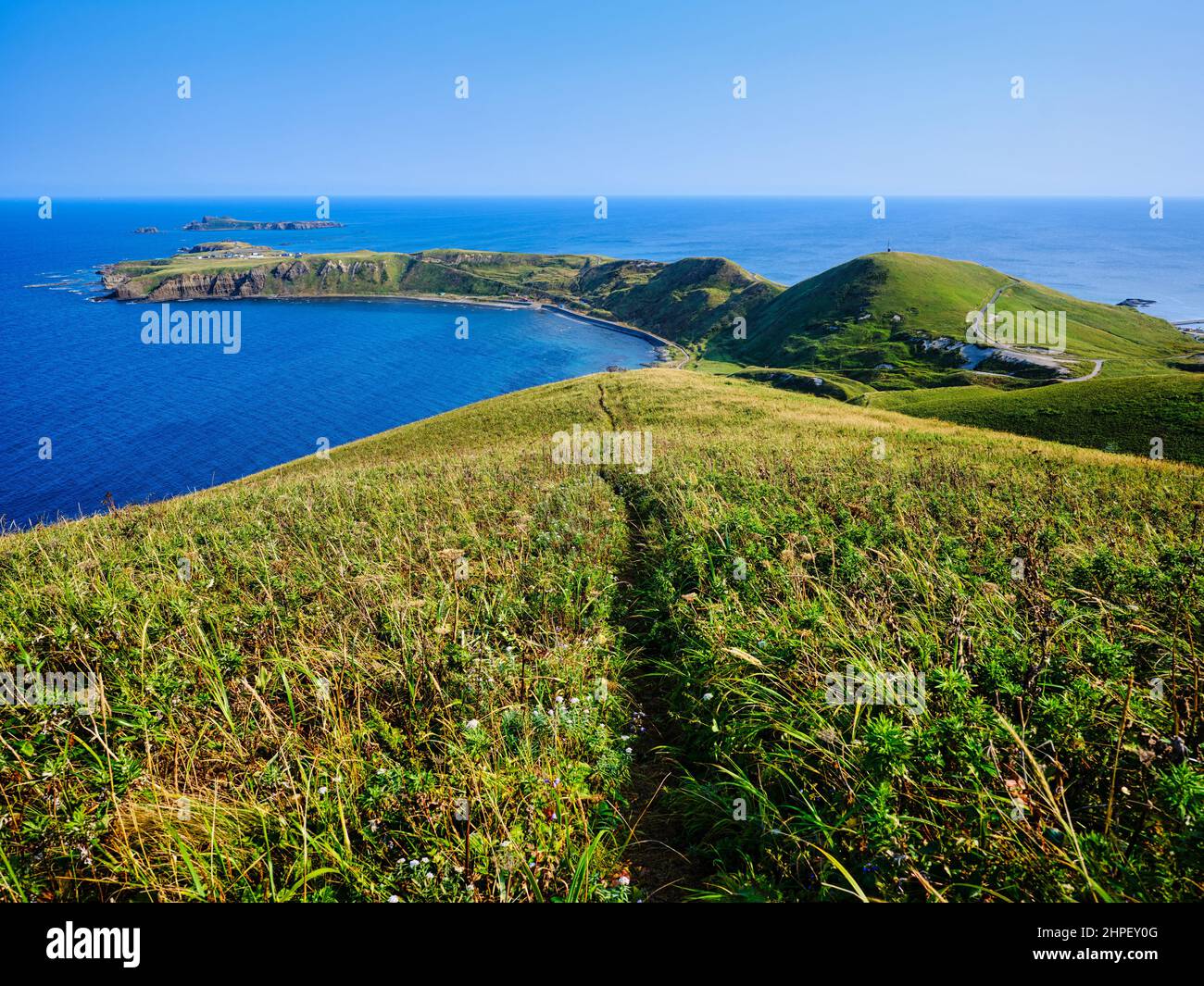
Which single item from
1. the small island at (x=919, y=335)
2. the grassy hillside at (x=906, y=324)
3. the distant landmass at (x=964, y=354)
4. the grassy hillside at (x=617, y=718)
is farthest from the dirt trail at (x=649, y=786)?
the grassy hillside at (x=906, y=324)

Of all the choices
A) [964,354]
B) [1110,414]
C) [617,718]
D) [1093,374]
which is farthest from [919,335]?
[617,718]

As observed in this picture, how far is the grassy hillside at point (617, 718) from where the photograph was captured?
4.11 m

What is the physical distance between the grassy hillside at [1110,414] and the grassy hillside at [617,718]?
3588 cm

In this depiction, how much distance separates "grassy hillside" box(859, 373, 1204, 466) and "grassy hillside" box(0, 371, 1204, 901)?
35.9 meters

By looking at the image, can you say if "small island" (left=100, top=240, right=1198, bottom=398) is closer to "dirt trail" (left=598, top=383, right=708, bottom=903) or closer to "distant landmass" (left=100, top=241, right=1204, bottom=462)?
"distant landmass" (left=100, top=241, right=1204, bottom=462)

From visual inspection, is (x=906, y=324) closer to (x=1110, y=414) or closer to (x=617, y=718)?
(x=1110, y=414)

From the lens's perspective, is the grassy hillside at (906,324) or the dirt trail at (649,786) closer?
the dirt trail at (649,786)

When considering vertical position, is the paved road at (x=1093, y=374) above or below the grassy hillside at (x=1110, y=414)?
above

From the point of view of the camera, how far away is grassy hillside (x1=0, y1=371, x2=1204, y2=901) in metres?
4.11

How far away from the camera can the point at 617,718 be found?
6.73 metres

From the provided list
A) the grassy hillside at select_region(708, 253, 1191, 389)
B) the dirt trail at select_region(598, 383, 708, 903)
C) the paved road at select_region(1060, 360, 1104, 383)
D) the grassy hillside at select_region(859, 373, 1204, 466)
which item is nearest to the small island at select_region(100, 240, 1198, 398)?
the paved road at select_region(1060, 360, 1104, 383)

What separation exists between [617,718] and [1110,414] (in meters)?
53.4

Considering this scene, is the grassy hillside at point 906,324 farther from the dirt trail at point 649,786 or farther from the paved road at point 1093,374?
the dirt trail at point 649,786
